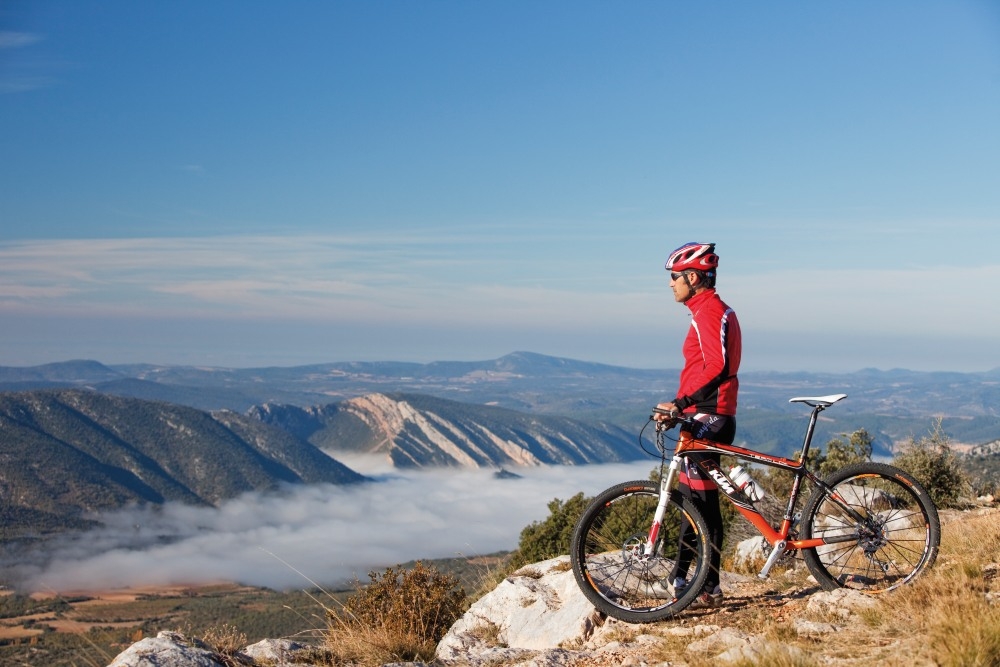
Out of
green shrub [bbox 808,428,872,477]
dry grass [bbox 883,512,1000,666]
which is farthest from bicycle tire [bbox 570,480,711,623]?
green shrub [bbox 808,428,872,477]

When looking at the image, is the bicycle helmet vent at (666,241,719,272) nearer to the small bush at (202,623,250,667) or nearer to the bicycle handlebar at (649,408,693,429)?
the bicycle handlebar at (649,408,693,429)

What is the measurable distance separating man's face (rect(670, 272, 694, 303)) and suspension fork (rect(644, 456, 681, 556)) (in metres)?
1.34

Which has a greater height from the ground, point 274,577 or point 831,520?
point 831,520

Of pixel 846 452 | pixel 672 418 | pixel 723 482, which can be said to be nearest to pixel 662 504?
pixel 723 482

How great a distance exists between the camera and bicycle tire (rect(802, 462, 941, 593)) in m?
6.80

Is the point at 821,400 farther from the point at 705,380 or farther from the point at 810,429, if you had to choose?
the point at 705,380

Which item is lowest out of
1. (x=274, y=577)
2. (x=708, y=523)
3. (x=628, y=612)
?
(x=274, y=577)

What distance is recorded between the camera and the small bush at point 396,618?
24.0ft

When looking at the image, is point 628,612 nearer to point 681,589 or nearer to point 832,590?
point 681,589

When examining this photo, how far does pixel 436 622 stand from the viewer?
30.7ft

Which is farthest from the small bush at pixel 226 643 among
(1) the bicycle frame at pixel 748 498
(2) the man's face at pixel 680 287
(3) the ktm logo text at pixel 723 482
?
(2) the man's face at pixel 680 287

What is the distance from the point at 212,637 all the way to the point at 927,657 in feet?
18.5

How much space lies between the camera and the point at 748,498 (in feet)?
22.3

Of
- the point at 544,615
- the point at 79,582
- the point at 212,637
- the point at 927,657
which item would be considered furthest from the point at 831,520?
the point at 79,582
